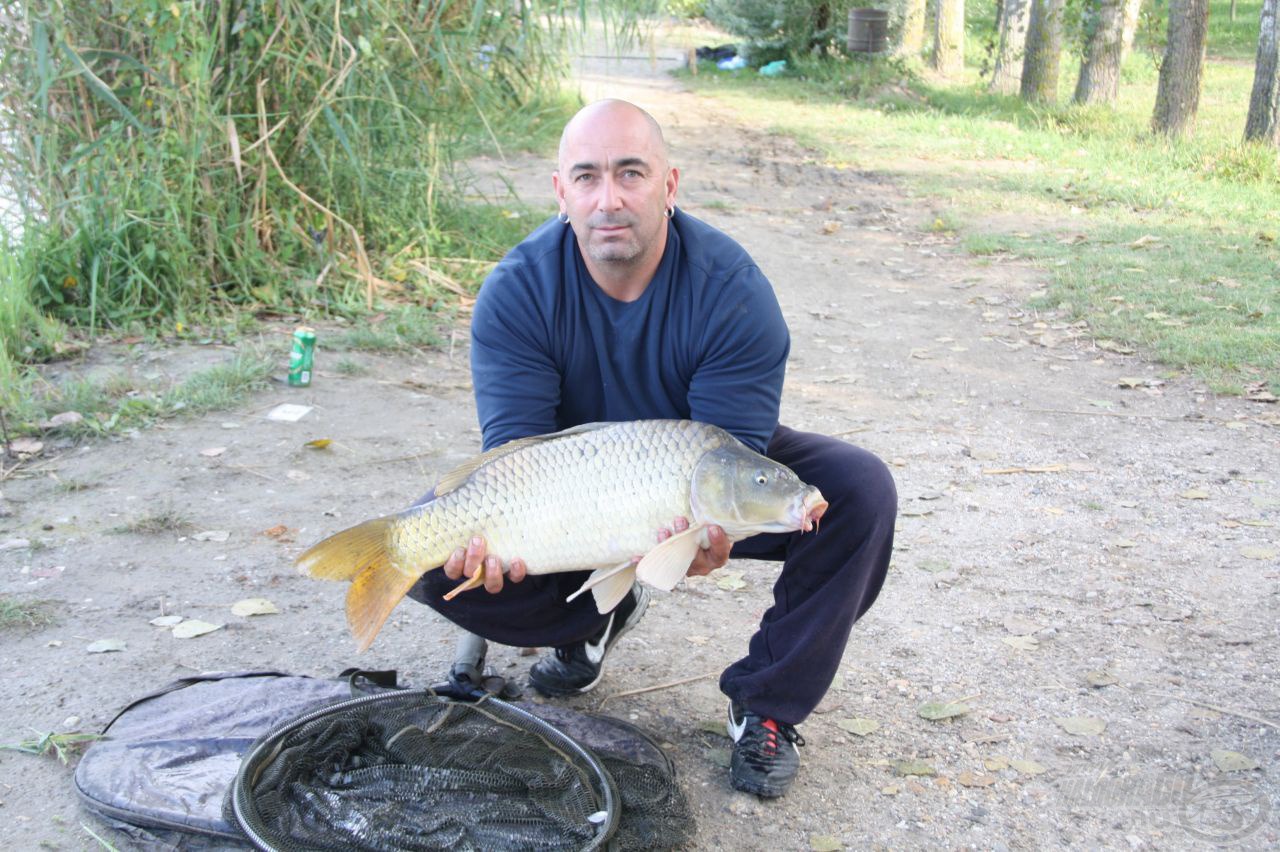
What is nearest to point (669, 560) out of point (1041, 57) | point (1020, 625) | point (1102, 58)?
point (1020, 625)

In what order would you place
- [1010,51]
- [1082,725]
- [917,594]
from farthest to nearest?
[1010,51]
[917,594]
[1082,725]

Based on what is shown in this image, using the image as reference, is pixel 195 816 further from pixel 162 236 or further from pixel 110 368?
pixel 162 236

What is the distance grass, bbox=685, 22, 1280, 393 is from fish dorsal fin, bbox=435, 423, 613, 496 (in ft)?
11.6

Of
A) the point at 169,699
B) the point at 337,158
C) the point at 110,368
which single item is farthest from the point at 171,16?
the point at 169,699

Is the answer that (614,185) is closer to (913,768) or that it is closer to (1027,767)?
(913,768)

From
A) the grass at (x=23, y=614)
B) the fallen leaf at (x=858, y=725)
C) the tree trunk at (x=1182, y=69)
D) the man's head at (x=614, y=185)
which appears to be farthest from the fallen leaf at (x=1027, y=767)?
the tree trunk at (x=1182, y=69)

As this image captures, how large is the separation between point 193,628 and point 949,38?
13.7 m

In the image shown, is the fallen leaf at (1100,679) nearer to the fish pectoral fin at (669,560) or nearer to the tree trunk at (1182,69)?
the fish pectoral fin at (669,560)

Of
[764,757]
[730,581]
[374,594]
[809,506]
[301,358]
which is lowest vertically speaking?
[730,581]

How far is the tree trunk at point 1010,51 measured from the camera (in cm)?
1316

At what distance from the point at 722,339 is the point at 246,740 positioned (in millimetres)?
1250

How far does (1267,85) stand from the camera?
8258 mm

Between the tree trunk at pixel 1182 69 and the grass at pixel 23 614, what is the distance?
8.79m

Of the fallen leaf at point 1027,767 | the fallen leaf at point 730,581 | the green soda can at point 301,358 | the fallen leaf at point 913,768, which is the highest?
the green soda can at point 301,358
